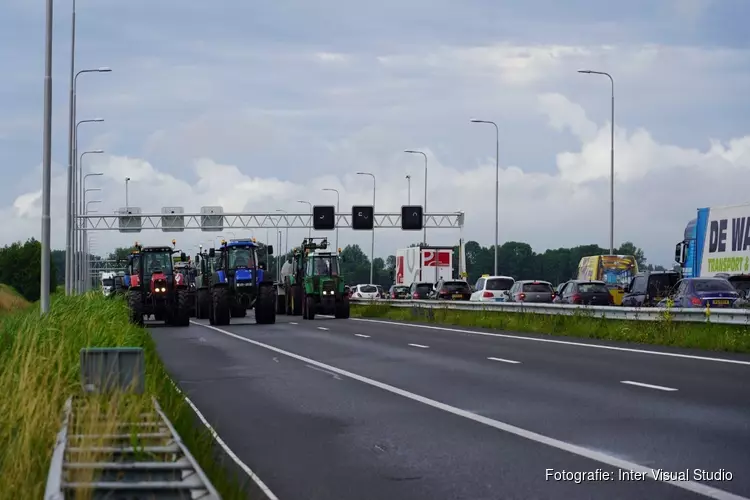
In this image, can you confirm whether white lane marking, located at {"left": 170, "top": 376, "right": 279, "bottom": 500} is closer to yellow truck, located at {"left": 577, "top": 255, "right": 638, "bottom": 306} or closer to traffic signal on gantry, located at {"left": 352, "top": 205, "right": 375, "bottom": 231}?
yellow truck, located at {"left": 577, "top": 255, "right": 638, "bottom": 306}

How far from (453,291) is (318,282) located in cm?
1179

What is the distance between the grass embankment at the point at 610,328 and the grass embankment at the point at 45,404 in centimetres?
1171

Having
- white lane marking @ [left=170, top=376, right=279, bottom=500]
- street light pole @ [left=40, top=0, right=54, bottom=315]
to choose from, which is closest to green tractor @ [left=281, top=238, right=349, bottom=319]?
street light pole @ [left=40, top=0, right=54, bottom=315]

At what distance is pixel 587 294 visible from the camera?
43.2 meters

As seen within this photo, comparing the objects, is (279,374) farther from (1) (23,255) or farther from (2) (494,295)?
(1) (23,255)

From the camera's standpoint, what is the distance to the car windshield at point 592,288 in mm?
43406

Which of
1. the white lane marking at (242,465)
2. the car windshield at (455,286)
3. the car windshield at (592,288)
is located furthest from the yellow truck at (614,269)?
the white lane marking at (242,465)

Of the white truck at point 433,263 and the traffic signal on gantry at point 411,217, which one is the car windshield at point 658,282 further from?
the traffic signal on gantry at point 411,217

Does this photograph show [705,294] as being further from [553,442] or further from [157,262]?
[157,262]

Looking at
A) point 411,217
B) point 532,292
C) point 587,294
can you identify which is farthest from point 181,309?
point 411,217

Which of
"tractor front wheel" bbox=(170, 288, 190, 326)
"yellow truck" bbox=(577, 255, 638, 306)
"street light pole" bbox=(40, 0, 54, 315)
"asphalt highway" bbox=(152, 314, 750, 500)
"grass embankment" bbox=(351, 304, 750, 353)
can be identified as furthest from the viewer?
"yellow truck" bbox=(577, 255, 638, 306)

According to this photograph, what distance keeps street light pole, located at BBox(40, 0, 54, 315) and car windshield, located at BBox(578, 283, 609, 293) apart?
2129 centimetres

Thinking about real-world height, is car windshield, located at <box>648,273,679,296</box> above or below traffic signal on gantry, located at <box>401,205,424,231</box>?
below

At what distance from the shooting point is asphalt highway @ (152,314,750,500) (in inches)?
392
